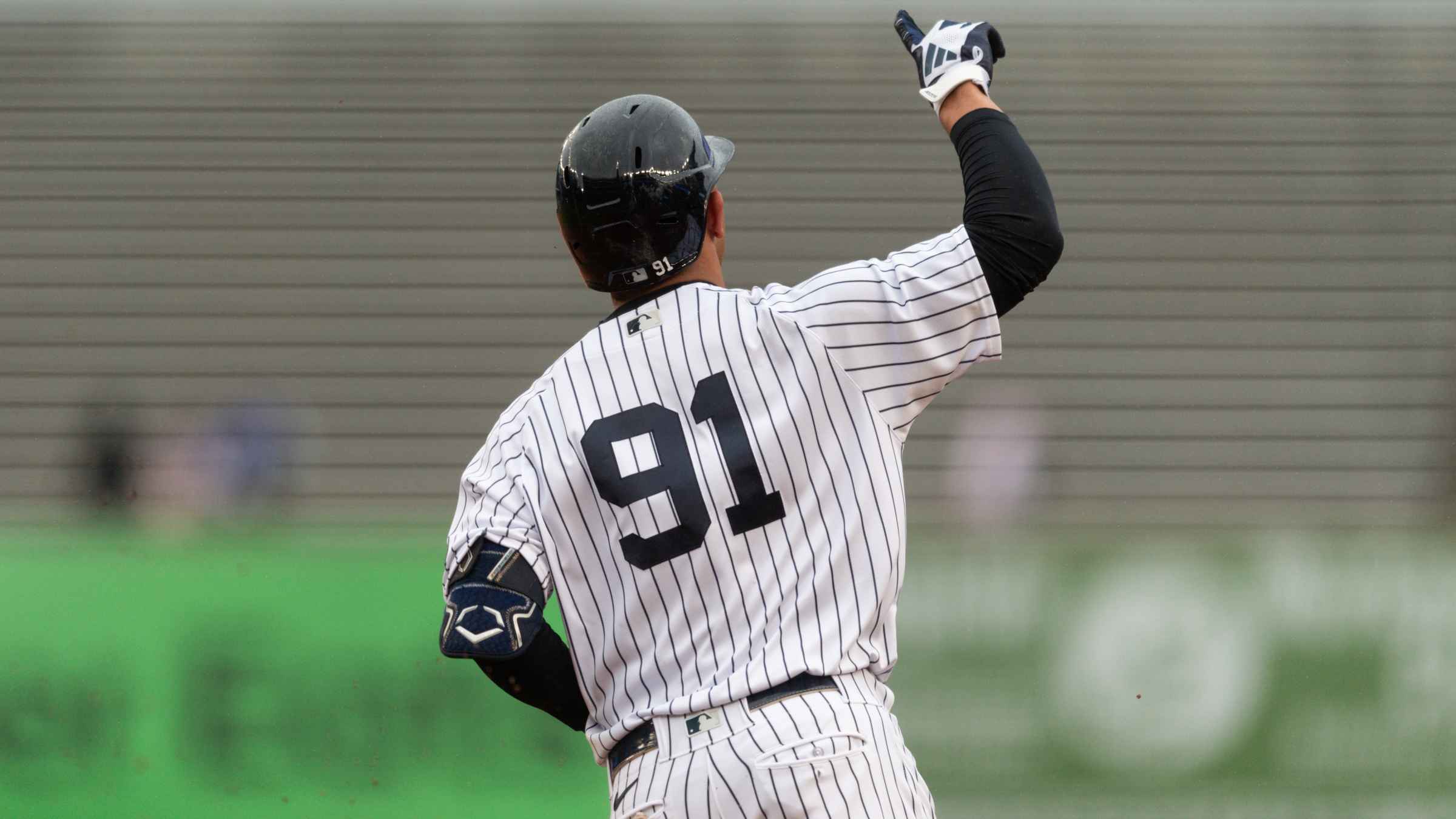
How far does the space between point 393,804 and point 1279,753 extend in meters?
3.53

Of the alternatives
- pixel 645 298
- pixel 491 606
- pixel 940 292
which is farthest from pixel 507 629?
pixel 940 292

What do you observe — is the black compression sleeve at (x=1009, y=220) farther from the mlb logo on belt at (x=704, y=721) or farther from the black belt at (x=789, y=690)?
the mlb logo on belt at (x=704, y=721)

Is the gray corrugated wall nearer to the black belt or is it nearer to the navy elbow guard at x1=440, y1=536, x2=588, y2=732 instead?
the navy elbow guard at x1=440, y1=536, x2=588, y2=732

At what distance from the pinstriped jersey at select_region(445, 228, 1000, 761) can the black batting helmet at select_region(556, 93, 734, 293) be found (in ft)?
0.29

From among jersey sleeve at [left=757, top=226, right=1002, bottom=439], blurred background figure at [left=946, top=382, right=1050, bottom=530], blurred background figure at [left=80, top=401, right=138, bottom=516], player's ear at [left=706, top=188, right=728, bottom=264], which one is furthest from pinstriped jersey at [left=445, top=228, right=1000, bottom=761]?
blurred background figure at [left=80, top=401, right=138, bottom=516]

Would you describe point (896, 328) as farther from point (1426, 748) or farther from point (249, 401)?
point (249, 401)

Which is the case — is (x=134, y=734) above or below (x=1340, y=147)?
below

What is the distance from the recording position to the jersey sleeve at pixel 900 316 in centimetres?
186

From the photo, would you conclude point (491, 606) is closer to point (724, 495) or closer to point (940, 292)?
point (724, 495)

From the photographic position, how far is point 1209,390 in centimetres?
784

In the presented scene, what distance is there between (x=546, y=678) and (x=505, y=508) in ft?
0.88

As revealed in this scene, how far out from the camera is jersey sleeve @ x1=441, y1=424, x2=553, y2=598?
190cm

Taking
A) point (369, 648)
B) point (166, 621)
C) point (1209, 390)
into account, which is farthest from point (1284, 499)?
point (166, 621)

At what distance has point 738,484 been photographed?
182 cm
